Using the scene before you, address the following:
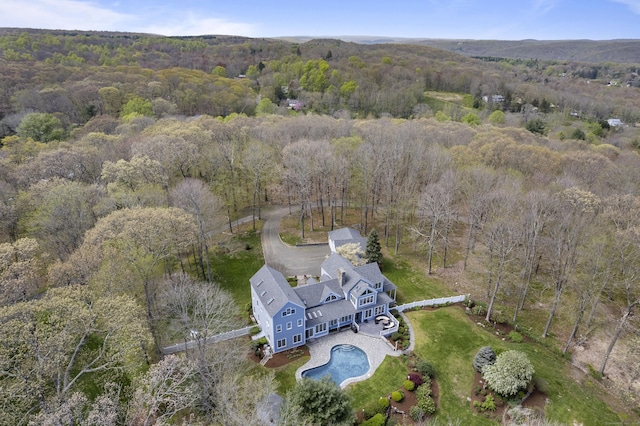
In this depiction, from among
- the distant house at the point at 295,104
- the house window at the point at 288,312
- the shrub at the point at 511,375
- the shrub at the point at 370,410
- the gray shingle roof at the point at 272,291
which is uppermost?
the distant house at the point at 295,104

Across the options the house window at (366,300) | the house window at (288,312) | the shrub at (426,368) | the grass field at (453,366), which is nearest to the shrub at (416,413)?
the grass field at (453,366)

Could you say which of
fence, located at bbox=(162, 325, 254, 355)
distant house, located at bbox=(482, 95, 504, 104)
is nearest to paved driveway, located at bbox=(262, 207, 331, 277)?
fence, located at bbox=(162, 325, 254, 355)

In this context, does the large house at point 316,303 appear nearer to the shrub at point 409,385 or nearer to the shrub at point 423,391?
the shrub at point 409,385

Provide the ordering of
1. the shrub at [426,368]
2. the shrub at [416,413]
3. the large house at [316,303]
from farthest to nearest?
the large house at [316,303]
the shrub at [426,368]
the shrub at [416,413]

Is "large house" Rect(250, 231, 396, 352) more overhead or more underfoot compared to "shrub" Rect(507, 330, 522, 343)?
more overhead

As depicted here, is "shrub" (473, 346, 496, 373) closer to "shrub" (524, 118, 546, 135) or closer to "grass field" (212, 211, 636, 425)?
"grass field" (212, 211, 636, 425)

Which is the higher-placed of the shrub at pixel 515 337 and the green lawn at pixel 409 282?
the shrub at pixel 515 337
